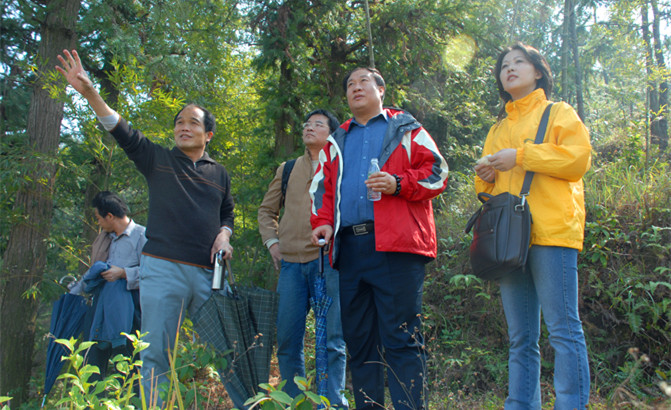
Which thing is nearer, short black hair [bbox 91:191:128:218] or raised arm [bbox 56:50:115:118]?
raised arm [bbox 56:50:115:118]

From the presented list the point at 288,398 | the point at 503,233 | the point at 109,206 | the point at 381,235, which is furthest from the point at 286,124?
the point at 288,398

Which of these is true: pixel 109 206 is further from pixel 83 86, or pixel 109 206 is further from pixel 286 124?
pixel 286 124

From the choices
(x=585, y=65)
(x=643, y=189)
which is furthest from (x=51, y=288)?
(x=585, y=65)

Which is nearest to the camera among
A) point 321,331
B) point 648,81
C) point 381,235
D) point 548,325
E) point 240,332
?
point 548,325

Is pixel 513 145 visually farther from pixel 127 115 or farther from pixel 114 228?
pixel 127 115

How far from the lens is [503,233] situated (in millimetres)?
2432

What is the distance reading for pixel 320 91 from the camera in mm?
6945

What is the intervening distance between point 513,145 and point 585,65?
20821 millimetres

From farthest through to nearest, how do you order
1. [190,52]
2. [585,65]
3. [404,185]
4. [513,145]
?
[585,65], [190,52], [513,145], [404,185]

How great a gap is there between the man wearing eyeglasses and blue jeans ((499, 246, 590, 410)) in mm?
1135

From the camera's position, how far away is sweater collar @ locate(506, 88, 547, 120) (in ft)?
8.87

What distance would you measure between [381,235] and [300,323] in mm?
1150

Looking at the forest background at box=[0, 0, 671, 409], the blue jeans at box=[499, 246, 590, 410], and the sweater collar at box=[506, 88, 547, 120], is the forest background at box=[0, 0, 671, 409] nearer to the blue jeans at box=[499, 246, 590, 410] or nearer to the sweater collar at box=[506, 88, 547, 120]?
the blue jeans at box=[499, 246, 590, 410]

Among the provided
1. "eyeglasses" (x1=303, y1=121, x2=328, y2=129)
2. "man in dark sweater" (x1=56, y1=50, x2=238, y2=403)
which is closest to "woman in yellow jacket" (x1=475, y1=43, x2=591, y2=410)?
"eyeglasses" (x1=303, y1=121, x2=328, y2=129)
